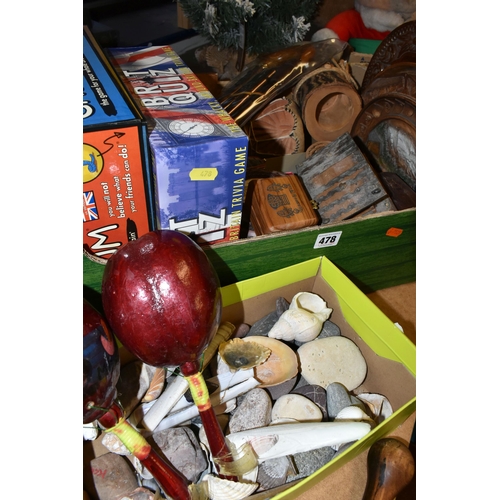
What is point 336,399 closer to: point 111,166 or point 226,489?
point 226,489

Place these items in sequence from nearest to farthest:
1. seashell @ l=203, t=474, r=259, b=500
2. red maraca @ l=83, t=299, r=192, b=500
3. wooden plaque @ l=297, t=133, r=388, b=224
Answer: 1. red maraca @ l=83, t=299, r=192, b=500
2. seashell @ l=203, t=474, r=259, b=500
3. wooden plaque @ l=297, t=133, r=388, b=224

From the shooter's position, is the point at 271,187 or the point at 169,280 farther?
the point at 271,187

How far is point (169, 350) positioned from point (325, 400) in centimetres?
32

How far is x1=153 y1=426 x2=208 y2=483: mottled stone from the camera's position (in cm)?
63

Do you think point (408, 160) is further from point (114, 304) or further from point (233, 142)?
point (114, 304)

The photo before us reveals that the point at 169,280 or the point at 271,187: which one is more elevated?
the point at 169,280

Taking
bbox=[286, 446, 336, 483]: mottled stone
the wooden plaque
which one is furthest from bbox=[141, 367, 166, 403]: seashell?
the wooden plaque

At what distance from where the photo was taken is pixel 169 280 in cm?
50

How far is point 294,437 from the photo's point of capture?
0.63 m

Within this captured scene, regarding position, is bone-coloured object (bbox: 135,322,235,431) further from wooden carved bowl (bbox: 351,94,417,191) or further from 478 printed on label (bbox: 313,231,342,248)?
wooden carved bowl (bbox: 351,94,417,191)

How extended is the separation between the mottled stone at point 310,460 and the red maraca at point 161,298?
0.81ft

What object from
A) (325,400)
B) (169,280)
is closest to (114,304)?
(169,280)

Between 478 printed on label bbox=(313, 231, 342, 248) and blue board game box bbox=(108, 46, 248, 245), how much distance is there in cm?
15

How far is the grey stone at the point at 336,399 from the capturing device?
713 millimetres
